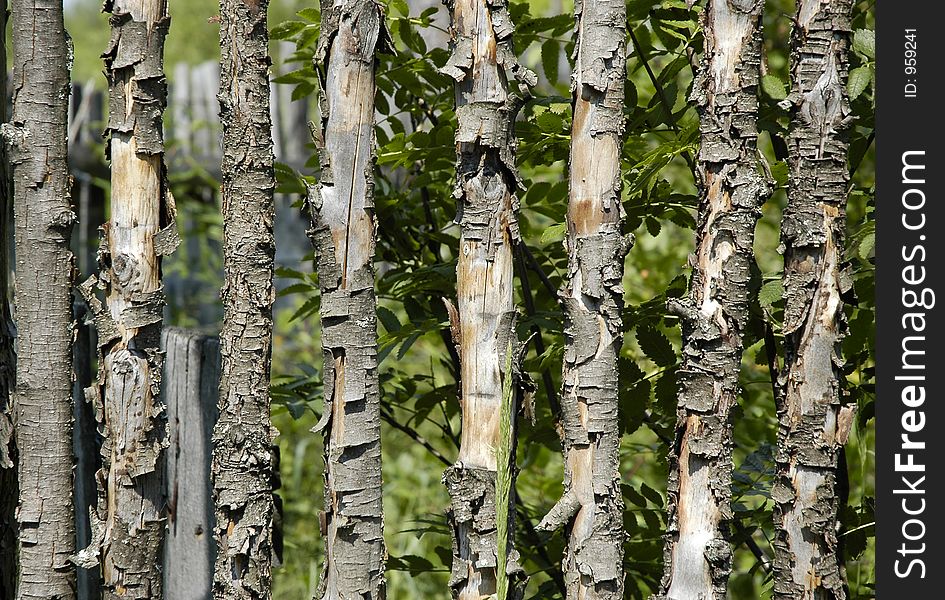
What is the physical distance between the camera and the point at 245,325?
1688 millimetres

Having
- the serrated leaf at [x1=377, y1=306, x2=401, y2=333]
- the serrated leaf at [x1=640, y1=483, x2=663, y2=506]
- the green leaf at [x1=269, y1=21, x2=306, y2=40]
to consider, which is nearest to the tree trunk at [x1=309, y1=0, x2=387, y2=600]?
the green leaf at [x1=269, y1=21, x2=306, y2=40]

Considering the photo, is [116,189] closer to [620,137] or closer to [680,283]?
[620,137]

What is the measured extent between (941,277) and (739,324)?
1.12ft

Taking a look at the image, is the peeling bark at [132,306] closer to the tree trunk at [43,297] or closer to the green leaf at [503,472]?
the tree trunk at [43,297]

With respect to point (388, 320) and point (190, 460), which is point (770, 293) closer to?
point (388, 320)

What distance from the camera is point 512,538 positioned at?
164 cm

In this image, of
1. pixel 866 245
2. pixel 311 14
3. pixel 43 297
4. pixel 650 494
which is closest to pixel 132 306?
pixel 43 297

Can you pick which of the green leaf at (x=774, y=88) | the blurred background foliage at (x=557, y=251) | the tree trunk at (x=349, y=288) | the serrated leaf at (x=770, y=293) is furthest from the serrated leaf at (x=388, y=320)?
the green leaf at (x=774, y=88)

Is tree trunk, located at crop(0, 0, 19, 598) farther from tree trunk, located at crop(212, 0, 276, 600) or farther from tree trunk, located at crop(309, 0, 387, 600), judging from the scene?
tree trunk, located at crop(309, 0, 387, 600)

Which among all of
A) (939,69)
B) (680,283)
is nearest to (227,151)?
(680,283)

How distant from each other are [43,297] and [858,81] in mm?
1580

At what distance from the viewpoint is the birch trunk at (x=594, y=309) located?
5.13ft

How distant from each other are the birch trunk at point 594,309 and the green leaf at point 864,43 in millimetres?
533

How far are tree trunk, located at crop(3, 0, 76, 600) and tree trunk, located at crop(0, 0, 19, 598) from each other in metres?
0.06
